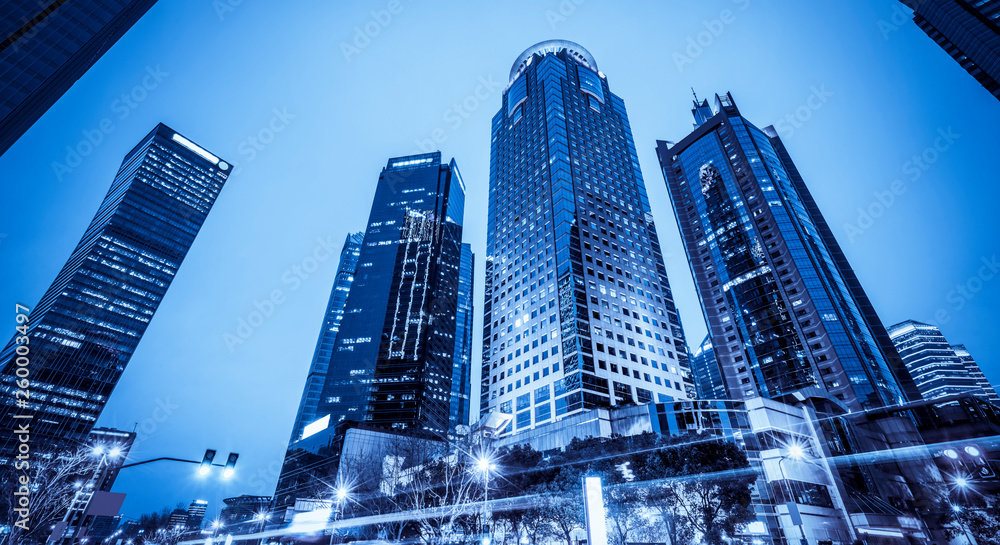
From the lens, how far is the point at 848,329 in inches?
3730

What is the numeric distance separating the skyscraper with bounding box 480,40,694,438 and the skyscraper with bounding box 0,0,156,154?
71.6 metres

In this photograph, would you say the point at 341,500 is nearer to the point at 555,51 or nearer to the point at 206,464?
the point at 206,464

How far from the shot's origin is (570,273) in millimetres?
86875

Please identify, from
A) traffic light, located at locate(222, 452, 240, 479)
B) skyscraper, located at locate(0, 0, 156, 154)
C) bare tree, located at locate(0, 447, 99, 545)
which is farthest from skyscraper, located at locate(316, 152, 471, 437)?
traffic light, located at locate(222, 452, 240, 479)

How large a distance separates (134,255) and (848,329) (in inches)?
8260

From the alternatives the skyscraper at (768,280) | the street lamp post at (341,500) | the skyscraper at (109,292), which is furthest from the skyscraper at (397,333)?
the skyscraper at (768,280)

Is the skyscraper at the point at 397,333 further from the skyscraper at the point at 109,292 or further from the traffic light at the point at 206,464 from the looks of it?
the traffic light at the point at 206,464

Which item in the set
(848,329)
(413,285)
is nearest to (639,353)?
(848,329)

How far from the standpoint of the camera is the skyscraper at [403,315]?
459ft

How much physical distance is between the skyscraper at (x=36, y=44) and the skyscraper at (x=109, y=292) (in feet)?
355

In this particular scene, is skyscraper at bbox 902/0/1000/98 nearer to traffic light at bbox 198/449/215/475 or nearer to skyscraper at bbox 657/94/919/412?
skyscraper at bbox 657/94/919/412

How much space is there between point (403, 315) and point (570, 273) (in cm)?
8445

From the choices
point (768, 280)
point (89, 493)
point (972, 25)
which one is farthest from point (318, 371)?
point (972, 25)

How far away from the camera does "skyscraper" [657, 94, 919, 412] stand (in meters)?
92.9
